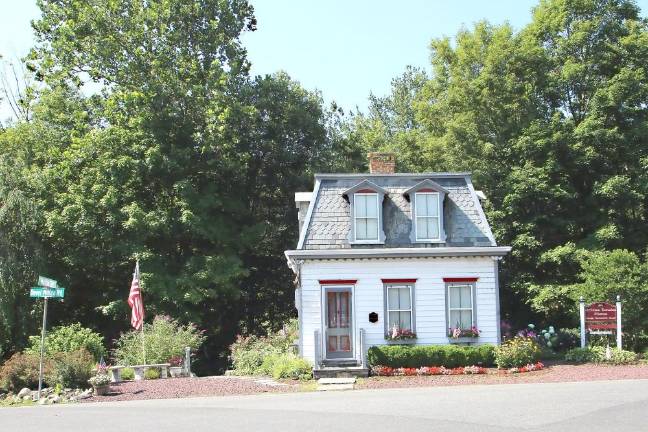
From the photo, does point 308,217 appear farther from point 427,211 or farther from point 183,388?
point 183,388

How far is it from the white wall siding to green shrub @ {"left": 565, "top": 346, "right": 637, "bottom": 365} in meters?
3.00

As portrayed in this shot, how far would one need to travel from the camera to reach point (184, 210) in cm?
3142

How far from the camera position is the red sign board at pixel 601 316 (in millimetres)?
25156

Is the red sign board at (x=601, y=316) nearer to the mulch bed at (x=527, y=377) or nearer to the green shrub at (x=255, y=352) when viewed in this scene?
the mulch bed at (x=527, y=377)

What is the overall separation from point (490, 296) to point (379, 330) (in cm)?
387

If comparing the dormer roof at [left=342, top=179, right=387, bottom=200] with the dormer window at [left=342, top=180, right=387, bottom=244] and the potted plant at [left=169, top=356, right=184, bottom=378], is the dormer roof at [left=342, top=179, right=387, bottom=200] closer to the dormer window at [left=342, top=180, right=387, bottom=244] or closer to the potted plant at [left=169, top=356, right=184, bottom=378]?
the dormer window at [left=342, top=180, right=387, bottom=244]

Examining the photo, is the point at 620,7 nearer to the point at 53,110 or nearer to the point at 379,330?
the point at 379,330

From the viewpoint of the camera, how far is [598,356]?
2442 centimetres

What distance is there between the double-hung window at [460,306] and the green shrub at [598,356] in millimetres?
3822

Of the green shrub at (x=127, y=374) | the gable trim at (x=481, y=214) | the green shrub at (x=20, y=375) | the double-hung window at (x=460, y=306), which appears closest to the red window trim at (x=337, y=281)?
the double-hung window at (x=460, y=306)

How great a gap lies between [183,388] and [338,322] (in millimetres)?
6045

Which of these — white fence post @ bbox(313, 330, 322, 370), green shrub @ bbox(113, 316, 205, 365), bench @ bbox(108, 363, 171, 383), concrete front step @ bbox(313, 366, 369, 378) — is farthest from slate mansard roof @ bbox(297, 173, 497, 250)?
bench @ bbox(108, 363, 171, 383)

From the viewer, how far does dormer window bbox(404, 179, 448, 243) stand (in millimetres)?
25156

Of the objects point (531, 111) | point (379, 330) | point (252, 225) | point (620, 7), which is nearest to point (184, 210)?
point (252, 225)
